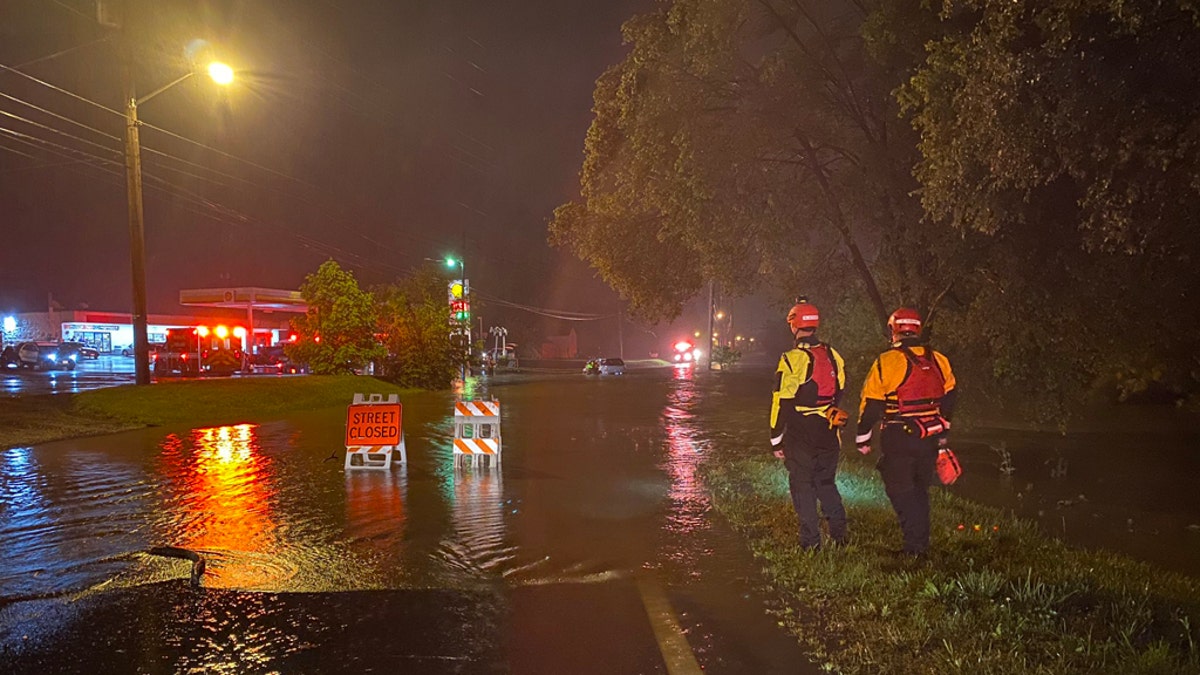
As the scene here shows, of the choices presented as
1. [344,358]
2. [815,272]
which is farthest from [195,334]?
[815,272]

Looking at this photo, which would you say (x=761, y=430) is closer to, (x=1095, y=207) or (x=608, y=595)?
(x=1095, y=207)

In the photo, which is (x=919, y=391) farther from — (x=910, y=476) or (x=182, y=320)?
(x=182, y=320)

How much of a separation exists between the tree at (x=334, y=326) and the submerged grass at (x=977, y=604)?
2279 centimetres

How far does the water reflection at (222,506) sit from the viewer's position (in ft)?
21.4

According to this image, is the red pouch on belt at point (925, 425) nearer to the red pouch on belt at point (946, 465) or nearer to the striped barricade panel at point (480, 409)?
the red pouch on belt at point (946, 465)

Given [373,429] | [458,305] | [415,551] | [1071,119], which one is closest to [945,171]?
[1071,119]

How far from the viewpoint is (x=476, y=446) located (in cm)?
1152

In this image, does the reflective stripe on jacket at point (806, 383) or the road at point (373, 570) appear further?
the reflective stripe on jacket at point (806, 383)

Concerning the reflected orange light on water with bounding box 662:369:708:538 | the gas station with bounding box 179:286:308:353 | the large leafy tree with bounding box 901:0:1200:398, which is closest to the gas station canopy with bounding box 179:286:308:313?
the gas station with bounding box 179:286:308:353

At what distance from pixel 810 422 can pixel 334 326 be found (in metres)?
24.1

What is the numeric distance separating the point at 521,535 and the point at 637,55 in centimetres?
897

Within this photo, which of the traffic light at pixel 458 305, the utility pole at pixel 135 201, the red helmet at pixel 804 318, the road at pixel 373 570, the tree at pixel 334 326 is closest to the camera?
the road at pixel 373 570

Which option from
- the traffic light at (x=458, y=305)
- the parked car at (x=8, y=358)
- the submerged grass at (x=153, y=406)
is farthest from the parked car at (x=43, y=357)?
the submerged grass at (x=153, y=406)

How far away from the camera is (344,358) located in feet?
90.9
